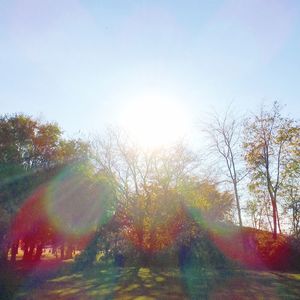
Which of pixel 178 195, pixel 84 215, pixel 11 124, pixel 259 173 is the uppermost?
pixel 11 124

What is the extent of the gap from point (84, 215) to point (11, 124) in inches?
344

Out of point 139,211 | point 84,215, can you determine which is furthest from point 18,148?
point 139,211

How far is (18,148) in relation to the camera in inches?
1030

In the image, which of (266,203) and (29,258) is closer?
(29,258)

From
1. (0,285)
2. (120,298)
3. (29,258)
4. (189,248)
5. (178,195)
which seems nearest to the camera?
(120,298)

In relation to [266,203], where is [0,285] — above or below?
below

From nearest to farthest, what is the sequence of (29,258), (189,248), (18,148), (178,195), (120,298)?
1. (120,298)
2. (18,148)
3. (189,248)
4. (178,195)
5. (29,258)

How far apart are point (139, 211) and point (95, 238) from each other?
475 cm

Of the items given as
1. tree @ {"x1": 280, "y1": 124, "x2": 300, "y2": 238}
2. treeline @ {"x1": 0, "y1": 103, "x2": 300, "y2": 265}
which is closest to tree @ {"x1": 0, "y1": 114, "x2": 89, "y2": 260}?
treeline @ {"x1": 0, "y1": 103, "x2": 300, "y2": 265}

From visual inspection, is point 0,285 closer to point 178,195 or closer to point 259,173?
point 178,195

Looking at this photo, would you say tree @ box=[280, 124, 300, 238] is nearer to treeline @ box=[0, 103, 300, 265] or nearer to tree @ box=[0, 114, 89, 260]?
treeline @ box=[0, 103, 300, 265]

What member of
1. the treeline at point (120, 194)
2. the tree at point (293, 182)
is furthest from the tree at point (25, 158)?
the tree at point (293, 182)

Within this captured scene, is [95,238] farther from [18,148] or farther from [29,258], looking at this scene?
[18,148]

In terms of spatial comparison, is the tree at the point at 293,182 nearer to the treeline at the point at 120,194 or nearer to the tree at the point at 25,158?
the treeline at the point at 120,194
